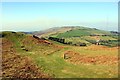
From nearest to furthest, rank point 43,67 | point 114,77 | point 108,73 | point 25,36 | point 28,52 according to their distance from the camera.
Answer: point 114,77 → point 108,73 → point 43,67 → point 28,52 → point 25,36

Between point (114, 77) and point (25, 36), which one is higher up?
point (25, 36)

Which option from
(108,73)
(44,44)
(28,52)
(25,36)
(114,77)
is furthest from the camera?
(25,36)

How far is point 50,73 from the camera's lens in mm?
26766

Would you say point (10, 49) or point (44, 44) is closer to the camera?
point (10, 49)

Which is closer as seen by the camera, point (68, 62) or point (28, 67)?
point (28, 67)

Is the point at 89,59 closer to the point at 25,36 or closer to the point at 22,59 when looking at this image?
the point at 22,59

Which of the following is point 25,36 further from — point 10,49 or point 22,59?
point 22,59

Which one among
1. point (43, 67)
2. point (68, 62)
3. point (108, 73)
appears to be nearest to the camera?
point (108, 73)

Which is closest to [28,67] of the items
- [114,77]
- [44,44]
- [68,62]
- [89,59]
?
[68,62]

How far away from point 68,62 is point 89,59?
10.6 feet

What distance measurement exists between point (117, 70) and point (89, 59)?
22.2 feet

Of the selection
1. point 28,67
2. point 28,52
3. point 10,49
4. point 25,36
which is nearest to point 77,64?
point 28,67

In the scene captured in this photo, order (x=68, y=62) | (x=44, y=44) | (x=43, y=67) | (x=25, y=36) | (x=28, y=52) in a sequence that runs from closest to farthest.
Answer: (x=43, y=67) < (x=68, y=62) < (x=28, y=52) < (x=44, y=44) < (x=25, y=36)

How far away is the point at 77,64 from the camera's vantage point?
31.4 metres
